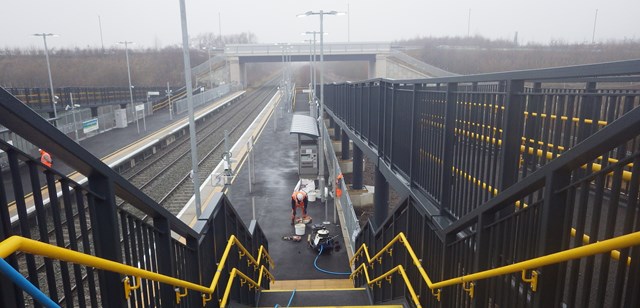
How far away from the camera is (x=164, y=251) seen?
11.5ft

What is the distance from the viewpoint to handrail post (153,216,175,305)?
3464 millimetres

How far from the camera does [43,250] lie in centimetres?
175

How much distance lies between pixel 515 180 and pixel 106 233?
3311mm

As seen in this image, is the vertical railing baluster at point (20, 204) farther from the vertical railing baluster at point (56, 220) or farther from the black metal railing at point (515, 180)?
the black metal railing at point (515, 180)

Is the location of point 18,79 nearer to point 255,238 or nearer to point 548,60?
point 255,238

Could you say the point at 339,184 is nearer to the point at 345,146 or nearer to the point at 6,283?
the point at 345,146

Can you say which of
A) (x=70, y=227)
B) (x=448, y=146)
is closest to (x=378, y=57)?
(x=448, y=146)

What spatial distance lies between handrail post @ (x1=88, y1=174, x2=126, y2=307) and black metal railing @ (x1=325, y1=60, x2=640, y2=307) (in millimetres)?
2590

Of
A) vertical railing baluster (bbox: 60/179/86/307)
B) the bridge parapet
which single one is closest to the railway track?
vertical railing baluster (bbox: 60/179/86/307)

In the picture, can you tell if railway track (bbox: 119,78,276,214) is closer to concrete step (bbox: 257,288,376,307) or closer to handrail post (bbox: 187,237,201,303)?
concrete step (bbox: 257,288,376,307)

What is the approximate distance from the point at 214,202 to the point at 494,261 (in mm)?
2927

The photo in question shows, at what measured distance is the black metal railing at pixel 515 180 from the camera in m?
2.28

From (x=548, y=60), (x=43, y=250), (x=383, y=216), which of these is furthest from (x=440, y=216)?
(x=548, y=60)

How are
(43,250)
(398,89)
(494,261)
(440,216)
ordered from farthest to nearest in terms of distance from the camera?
(398,89) < (440,216) < (494,261) < (43,250)
